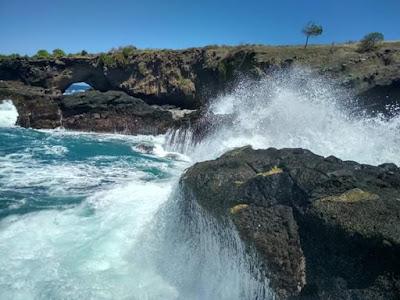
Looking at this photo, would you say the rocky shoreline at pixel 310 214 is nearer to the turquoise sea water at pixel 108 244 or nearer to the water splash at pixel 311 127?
the turquoise sea water at pixel 108 244

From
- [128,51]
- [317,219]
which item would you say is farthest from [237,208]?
[128,51]

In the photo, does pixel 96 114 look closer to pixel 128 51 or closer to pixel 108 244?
pixel 128 51

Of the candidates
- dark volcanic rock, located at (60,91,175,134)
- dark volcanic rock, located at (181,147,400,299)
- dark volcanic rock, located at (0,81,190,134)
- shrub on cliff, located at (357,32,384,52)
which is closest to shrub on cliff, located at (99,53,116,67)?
dark volcanic rock, located at (0,81,190,134)

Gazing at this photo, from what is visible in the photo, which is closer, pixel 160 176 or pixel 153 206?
pixel 153 206

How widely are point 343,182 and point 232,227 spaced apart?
1756 millimetres

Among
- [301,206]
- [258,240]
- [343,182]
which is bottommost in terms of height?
[258,240]

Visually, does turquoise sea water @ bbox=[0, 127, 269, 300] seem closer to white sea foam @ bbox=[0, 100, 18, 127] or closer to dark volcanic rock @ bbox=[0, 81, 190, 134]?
dark volcanic rock @ bbox=[0, 81, 190, 134]

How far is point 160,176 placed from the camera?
1373cm

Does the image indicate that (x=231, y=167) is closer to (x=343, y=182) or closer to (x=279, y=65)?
(x=343, y=182)

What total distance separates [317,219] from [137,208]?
220 inches

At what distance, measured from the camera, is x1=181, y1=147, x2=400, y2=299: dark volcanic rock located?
421cm

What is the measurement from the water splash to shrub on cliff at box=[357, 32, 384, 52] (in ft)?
19.5

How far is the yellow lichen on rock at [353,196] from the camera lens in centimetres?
498

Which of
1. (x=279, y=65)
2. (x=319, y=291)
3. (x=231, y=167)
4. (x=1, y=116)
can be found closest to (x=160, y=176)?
(x=231, y=167)
